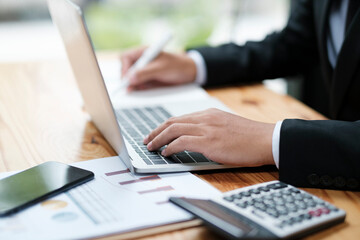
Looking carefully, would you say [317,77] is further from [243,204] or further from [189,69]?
[243,204]

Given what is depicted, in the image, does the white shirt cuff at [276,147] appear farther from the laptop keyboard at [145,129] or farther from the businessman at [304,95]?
the laptop keyboard at [145,129]

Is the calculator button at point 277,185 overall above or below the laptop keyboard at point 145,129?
below

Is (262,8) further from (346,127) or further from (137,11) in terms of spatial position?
(346,127)

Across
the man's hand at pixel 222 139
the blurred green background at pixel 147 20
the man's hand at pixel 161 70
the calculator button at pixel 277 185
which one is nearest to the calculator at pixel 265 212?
the calculator button at pixel 277 185

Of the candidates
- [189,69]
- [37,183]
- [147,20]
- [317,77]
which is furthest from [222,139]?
[147,20]

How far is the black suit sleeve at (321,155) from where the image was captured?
76 centimetres

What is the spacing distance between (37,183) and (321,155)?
0.44 m

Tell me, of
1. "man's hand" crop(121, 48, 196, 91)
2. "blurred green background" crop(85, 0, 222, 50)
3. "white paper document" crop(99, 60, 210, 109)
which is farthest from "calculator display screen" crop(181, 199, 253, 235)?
"blurred green background" crop(85, 0, 222, 50)

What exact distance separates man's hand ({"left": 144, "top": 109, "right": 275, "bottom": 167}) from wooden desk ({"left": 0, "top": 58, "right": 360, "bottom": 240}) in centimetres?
3

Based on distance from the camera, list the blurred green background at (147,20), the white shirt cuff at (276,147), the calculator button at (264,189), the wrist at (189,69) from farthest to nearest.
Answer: the blurred green background at (147,20) < the wrist at (189,69) < the white shirt cuff at (276,147) < the calculator button at (264,189)

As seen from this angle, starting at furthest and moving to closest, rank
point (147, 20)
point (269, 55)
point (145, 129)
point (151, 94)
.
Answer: point (147, 20) → point (269, 55) → point (151, 94) → point (145, 129)

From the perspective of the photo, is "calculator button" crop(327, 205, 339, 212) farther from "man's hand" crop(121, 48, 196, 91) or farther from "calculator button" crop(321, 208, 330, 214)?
"man's hand" crop(121, 48, 196, 91)

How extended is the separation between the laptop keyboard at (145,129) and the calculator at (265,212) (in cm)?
14

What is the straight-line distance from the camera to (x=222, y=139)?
2.64 ft
